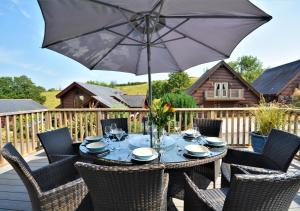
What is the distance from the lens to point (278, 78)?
21328 millimetres

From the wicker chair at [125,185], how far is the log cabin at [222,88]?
1830cm

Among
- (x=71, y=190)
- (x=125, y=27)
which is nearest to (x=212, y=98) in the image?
(x=125, y=27)

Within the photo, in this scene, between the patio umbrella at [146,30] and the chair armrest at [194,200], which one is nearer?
the chair armrest at [194,200]

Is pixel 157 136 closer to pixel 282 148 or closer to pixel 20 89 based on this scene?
pixel 282 148

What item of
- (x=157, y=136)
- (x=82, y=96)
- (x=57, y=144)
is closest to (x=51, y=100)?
(x=82, y=96)

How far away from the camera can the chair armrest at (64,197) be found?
5.29ft

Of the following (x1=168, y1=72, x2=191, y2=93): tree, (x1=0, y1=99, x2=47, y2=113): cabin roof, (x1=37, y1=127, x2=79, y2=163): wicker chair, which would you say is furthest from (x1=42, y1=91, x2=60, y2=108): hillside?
(x1=37, y1=127, x2=79, y2=163): wicker chair

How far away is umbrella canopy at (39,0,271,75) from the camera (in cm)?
204

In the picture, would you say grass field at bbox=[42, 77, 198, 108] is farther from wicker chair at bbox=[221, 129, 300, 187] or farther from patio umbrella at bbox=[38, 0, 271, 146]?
wicker chair at bbox=[221, 129, 300, 187]

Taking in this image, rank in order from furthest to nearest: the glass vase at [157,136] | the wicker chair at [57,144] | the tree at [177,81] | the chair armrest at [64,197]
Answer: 1. the tree at [177,81]
2. the wicker chair at [57,144]
3. the glass vase at [157,136]
4. the chair armrest at [64,197]

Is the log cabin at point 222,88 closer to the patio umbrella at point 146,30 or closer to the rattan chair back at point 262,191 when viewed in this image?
the patio umbrella at point 146,30

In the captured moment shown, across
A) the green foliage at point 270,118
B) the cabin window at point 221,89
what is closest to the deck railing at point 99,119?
the green foliage at point 270,118

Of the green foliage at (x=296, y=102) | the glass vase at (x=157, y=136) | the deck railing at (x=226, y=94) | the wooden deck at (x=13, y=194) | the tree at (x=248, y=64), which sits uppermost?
the tree at (x=248, y=64)

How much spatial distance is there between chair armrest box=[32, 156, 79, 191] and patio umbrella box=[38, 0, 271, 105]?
4.04 ft
